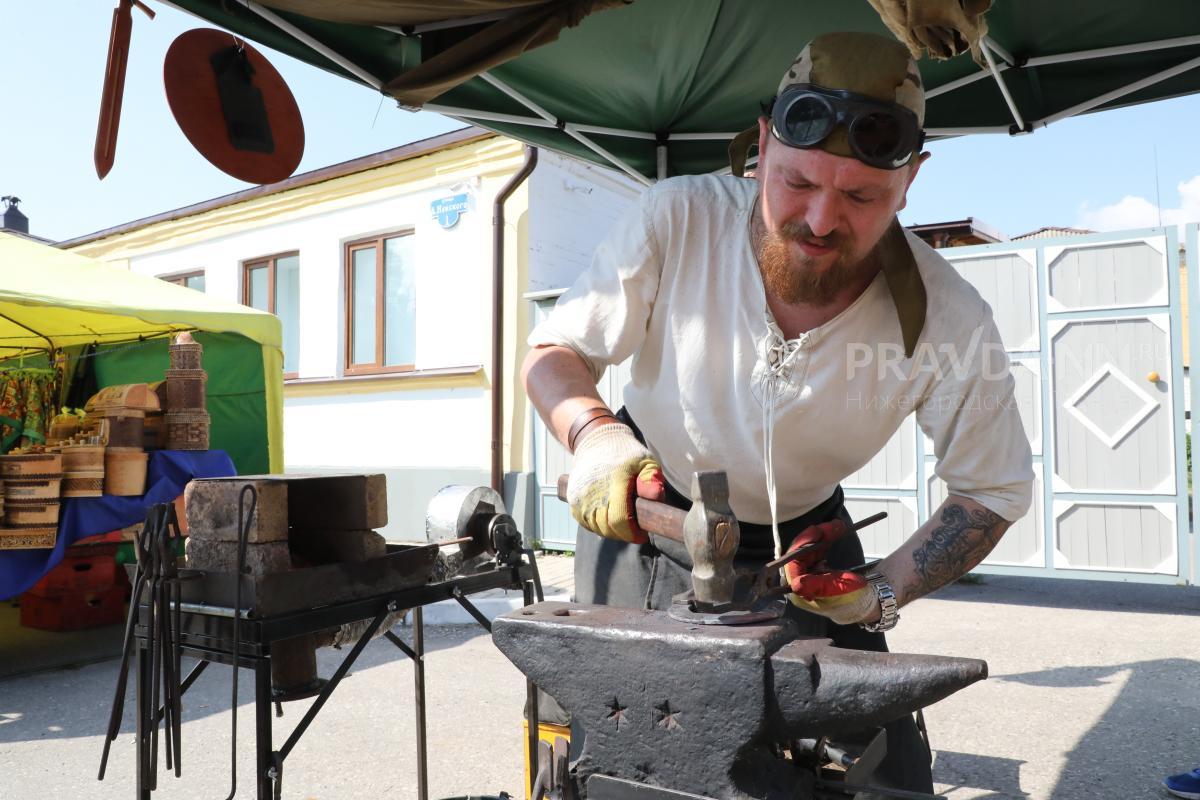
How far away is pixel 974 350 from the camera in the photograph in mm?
2027

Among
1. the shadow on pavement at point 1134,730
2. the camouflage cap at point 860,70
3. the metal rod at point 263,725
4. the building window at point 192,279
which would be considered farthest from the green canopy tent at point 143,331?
the shadow on pavement at point 1134,730

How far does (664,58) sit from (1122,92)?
5.79 ft

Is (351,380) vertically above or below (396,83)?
below

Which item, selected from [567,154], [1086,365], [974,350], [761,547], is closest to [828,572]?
[761,547]

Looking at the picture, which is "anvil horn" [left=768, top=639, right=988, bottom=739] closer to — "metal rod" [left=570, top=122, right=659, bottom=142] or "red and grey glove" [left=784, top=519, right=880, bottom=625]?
"red and grey glove" [left=784, top=519, right=880, bottom=625]

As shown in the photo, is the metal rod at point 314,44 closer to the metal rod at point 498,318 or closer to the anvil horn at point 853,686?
the anvil horn at point 853,686

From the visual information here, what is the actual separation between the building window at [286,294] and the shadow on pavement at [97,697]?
650 cm

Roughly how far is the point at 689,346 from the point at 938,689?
3.43 ft

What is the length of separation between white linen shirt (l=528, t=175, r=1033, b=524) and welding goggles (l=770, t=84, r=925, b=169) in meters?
0.34

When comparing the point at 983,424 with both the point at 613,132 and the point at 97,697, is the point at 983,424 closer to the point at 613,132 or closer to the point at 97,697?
the point at 613,132

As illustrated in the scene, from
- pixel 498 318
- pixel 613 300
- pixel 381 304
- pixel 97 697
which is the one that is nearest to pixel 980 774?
pixel 613 300

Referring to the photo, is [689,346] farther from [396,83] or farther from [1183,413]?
[1183,413]

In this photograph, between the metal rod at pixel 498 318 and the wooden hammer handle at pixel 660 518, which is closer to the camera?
the wooden hammer handle at pixel 660 518

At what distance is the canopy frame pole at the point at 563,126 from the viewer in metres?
3.44
